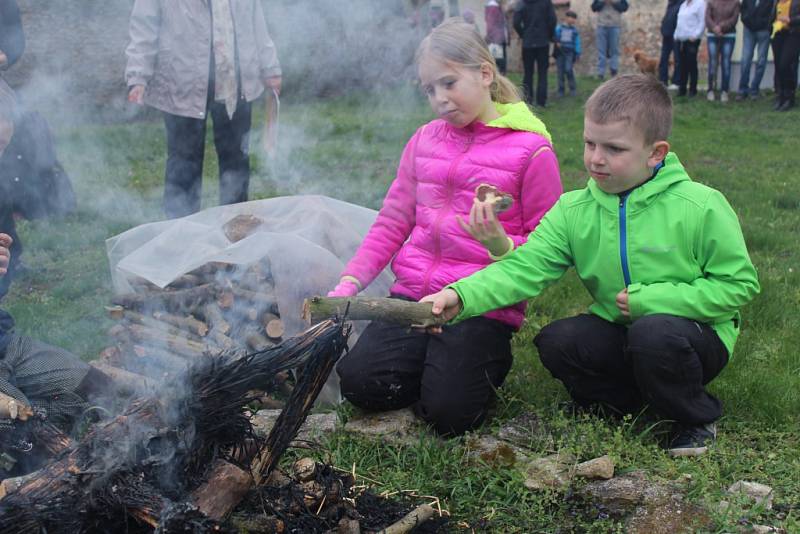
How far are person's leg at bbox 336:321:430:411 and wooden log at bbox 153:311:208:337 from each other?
2.65 ft

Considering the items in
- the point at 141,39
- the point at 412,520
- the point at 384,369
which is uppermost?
the point at 141,39

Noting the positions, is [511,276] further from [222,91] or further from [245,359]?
[222,91]

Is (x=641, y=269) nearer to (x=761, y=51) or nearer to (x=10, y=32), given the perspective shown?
(x=10, y=32)

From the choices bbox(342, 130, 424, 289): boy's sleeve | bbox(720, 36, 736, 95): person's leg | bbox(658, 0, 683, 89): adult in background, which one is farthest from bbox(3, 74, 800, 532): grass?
bbox(658, 0, 683, 89): adult in background

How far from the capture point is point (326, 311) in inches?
96.1

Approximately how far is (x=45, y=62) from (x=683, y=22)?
10494mm

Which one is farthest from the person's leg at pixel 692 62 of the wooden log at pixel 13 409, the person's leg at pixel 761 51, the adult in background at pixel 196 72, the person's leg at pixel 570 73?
the wooden log at pixel 13 409

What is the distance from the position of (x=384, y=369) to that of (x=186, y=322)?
1.10 meters

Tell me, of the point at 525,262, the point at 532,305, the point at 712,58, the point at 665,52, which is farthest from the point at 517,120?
the point at 665,52

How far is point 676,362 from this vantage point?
276cm

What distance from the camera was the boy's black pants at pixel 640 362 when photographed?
276cm

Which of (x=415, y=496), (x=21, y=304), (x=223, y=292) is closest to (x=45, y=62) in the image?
(x=21, y=304)

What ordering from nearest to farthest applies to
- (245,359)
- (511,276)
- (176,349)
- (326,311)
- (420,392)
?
(245,359), (326,311), (511,276), (420,392), (176,349)

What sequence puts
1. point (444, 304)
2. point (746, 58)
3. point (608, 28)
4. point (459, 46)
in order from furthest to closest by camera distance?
point (608, 28)
point (746, 58)
point (459, 46)
point (444, 304)
